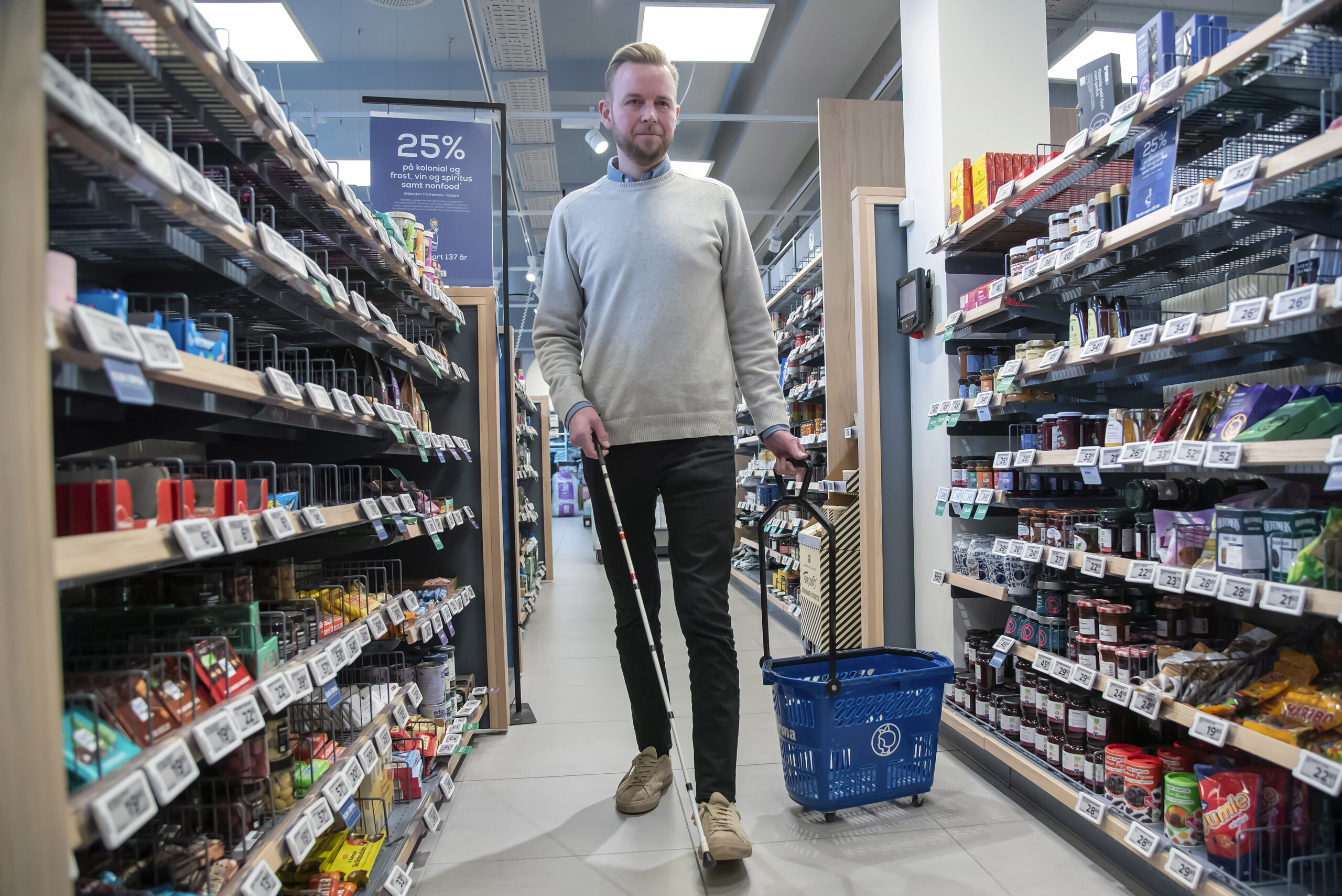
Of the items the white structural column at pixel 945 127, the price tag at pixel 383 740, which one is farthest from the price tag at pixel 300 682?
the white structural column at pixel 945 127

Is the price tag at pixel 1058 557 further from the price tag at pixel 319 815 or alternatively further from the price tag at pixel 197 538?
the price tag at pixel 197 538

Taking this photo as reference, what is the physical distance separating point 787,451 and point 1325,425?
1.18 metres

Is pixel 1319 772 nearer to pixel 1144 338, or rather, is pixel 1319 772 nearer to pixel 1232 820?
pixel 1232 820

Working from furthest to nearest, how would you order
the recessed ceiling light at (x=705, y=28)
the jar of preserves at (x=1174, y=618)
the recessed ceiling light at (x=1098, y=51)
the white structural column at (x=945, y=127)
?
the recessed ceiling light at (x=1098, y=51) < the recessed ceiling light at (x=705, y=28) < the white structural column at (x=945, y=127) < the jar of preserves at (x=1174, y=618)

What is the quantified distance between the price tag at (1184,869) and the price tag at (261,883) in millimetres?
1845

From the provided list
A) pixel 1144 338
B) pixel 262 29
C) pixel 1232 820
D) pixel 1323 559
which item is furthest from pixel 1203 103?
pixel 262 29

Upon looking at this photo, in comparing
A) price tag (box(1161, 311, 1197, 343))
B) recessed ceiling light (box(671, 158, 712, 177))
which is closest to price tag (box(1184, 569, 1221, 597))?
Result: price tag (box(1161, 311, 1197, 343))

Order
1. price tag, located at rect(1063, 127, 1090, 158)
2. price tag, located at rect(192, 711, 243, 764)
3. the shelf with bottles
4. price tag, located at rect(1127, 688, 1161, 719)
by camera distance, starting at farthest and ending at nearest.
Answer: price tag, located at rect(1063, 127, 1090, 158) → price tag, located at rect(1127, 688, 1161, 719) → the shelf with bottles → price tag, located at rect(192, 711, 243, 764)

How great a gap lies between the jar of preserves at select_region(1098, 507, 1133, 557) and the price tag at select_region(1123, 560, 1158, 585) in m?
0.15

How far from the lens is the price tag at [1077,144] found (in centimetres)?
226

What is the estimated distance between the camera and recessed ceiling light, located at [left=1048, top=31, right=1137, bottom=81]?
21.3ft

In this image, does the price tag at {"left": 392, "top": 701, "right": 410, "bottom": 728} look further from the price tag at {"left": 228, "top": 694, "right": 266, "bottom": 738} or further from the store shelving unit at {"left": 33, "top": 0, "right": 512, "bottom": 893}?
the price tag at {"left": 228, "top": 694, "right": 266, "bottom": 738}

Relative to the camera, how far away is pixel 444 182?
4.73m

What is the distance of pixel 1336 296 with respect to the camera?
1.45 metres
